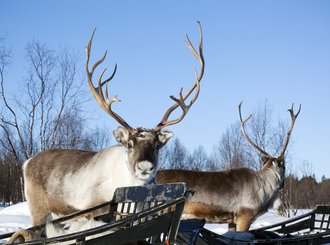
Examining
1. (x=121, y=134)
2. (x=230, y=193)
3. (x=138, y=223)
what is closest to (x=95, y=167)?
(x=121, y=134)

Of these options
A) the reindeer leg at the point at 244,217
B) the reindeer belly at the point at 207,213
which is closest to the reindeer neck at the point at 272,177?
the reindeer leg at the point at 244,217

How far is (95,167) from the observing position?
709 centimetres

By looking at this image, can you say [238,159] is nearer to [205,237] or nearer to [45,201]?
[45,201]

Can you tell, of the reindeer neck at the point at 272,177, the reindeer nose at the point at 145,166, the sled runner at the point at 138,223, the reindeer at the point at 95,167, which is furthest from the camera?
the reindeer neck at the point at 272,177

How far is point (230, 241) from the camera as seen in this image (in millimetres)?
4422

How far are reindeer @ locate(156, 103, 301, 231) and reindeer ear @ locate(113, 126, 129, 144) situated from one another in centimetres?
310

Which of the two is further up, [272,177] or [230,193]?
[272,177]

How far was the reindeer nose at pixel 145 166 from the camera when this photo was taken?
18.8 ft

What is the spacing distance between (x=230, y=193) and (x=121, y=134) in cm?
421

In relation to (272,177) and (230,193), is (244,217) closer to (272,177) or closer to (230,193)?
(230,193)

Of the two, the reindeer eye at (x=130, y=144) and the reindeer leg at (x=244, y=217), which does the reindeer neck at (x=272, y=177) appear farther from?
the reindeer eye at (x=130, y=144)

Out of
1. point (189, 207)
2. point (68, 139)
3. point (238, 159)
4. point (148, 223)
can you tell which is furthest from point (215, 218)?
point (238, 159)

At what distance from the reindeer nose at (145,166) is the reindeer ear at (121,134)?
72cm

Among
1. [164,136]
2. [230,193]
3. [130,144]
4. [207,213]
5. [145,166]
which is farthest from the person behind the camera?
[230,193]
